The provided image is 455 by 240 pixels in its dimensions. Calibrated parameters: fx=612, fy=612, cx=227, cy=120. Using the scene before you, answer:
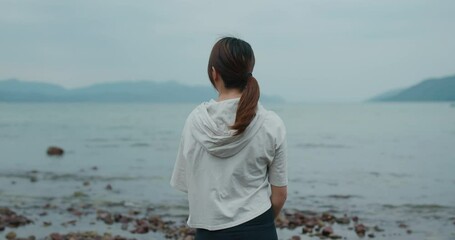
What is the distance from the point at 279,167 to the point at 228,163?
28cm

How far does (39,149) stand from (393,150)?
73.7 feet

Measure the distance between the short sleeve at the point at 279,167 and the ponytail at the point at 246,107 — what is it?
0.25m

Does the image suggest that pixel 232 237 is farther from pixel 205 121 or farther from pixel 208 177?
pixel 205 121

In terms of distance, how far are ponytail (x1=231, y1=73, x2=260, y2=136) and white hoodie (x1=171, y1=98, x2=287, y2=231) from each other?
0.04m

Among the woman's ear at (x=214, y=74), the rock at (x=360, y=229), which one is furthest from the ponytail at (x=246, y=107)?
the rock at (x=360, y=229)

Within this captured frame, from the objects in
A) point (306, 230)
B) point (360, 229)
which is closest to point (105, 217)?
point (306, 230)

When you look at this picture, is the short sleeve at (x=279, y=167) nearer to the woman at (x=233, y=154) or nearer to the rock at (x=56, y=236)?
the woman at (x=233, y=154)

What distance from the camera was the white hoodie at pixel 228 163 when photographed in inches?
125

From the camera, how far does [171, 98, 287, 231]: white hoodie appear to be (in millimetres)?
3178

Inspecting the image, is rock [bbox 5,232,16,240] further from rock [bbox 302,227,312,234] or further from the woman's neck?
the woman's neck

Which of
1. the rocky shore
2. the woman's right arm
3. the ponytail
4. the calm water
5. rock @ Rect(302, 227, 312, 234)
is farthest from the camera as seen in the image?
the calm water

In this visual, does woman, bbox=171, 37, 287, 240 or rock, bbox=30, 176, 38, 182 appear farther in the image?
rock, bbox=30, 176, 38, 182

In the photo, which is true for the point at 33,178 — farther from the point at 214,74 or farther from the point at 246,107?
the point at 246,107

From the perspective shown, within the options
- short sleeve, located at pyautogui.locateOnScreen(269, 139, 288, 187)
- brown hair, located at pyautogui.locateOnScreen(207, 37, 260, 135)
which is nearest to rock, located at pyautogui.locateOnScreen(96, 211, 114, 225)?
short sleeve, located at pyautogui.locateOnScreen(269, 139, 288, 187)
